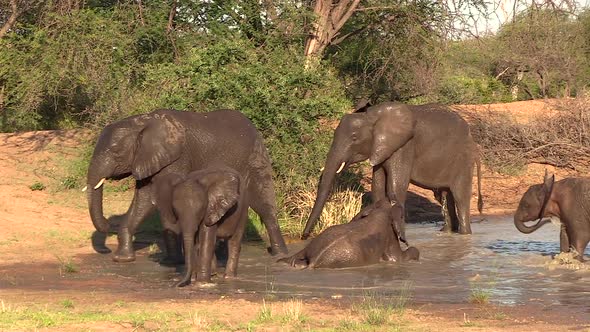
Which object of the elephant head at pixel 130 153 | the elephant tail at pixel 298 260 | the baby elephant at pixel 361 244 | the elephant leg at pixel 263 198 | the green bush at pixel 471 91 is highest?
the green bush at pixel 471 91

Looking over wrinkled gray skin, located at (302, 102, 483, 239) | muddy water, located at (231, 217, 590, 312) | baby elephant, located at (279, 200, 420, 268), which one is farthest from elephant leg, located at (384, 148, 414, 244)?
baby elephant, located at (279, 200, 420, 268)

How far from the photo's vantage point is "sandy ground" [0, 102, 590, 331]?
9.01m

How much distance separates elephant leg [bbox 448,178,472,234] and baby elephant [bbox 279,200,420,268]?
10.0 feet

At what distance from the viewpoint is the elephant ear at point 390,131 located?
614 inches

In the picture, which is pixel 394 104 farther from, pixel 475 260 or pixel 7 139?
pixel 7 139

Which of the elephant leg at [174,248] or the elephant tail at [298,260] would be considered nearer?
the elephant tail at [298,260]

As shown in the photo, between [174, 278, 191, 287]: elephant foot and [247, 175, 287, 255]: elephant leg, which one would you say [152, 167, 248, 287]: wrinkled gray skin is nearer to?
[174, 278, 191, 287]: elephant foot

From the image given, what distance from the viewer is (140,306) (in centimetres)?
1005

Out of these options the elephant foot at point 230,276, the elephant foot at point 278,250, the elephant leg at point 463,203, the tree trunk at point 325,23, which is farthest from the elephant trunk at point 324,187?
the tree trunk at point 325,23

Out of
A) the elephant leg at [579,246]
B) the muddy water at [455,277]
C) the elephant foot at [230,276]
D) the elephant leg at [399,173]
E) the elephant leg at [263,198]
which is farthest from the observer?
the elephant leg at [399,173]

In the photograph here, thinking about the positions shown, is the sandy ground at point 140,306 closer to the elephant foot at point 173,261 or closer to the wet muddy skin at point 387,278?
the wet muddy skin at point 387,278

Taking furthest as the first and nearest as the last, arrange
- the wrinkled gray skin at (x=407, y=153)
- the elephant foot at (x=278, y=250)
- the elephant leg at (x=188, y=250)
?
1. the wrinkled gray skin at (x=407, y=153)
2. the elephant foot at (x=278, y=250)
3. the elephant leg at (x=188, y=250)

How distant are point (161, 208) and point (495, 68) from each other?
1225 inches

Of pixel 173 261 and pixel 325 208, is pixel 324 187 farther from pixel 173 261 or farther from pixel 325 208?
pixel 173 261
